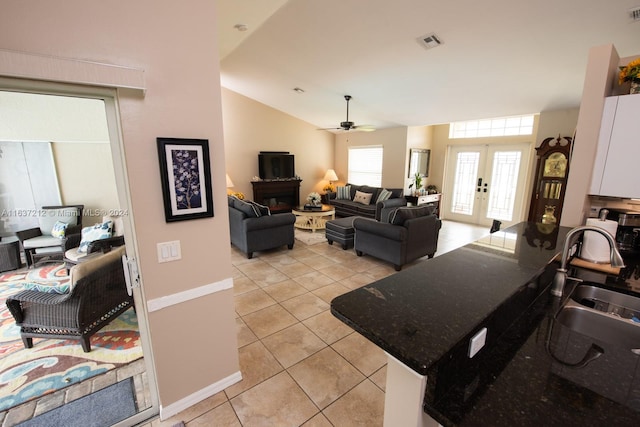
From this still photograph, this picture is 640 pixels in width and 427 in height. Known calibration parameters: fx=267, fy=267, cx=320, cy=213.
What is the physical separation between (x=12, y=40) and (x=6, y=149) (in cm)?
174

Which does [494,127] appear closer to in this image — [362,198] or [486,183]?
[486,183]

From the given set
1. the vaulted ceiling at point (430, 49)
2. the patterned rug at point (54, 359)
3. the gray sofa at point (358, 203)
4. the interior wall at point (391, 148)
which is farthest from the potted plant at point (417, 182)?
the patterned rug at point (54, 359)

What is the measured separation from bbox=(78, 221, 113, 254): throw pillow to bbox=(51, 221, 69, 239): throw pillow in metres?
Answer: 0.18

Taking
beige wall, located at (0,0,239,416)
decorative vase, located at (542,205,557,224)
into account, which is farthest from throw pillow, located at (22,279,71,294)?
decorative vase, located at (542,205,557,224)

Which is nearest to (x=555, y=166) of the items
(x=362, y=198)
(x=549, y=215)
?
(x=549, y=215)

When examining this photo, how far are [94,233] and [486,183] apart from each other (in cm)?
768

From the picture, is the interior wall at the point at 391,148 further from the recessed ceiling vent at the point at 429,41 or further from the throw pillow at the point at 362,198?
the recessed ceiling vent at the point at 429,41

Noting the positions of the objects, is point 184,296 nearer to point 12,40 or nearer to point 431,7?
point 12,40

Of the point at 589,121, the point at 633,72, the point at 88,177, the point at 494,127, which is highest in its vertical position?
the point at 494,127

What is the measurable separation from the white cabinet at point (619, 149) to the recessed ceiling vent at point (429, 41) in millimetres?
2036

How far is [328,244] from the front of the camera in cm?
522

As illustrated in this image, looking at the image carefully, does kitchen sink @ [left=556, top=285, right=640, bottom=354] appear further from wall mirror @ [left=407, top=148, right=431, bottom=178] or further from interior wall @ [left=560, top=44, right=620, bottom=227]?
wall mirror @ [left=407, top=148, right=431, bottom=178]

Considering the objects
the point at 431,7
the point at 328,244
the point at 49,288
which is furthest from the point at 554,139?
the point at 49,288

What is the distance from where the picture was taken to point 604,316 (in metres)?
1.30
